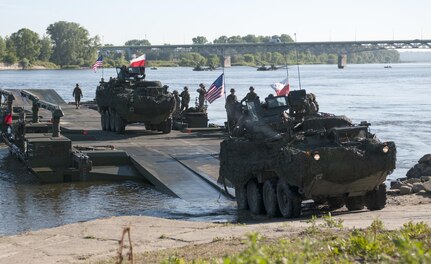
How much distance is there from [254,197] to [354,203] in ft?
6.23

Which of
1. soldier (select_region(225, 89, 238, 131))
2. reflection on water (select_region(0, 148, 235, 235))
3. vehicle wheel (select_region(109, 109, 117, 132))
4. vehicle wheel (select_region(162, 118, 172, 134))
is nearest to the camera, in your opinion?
reflection on water (select_region(0, 148, 235, 235))

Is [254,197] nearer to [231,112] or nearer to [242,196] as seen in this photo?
[242,196]

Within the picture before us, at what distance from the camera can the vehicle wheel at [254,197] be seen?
16.6m

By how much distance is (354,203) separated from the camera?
16422 mm

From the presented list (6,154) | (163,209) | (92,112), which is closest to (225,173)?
(163,209)

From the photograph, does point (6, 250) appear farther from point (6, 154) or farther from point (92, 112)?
point (92, 112)

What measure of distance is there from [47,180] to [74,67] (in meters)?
172

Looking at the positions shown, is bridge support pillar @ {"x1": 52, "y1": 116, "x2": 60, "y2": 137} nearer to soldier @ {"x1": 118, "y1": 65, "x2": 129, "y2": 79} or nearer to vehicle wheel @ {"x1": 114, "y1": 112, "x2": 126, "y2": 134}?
vehicle wheel @ {"x1": 114, "y1": 112, "x2": 126, "y2": 134}

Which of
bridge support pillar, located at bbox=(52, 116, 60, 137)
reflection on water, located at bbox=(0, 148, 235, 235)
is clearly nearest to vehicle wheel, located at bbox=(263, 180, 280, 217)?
reflection on water, located at bbox=(0, 148, 235, 235)

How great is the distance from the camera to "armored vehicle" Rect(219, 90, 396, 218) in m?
15.0

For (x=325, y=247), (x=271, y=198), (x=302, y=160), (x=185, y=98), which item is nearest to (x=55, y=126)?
(x=271, y=198)

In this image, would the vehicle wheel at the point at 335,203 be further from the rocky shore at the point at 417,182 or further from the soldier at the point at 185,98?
the soldier at the point at 185,98

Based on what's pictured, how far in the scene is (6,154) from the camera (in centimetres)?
2925

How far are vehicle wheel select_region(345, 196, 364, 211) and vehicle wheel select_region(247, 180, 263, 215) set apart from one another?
1632 mm
